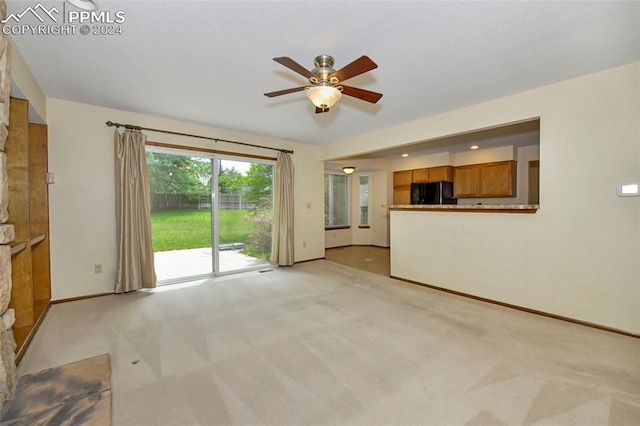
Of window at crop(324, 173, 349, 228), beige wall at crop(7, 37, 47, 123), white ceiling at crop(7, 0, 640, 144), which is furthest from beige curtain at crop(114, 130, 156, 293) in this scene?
window at crop(324, 173, 349, 228)

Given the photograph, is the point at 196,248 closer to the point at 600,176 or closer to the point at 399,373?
the point at 399,373

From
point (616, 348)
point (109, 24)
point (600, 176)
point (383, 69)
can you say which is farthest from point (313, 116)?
point (616, 348)

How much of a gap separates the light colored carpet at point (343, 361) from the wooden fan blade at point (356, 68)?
7.27 feet

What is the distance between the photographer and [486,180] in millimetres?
6062

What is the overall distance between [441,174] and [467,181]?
0.61m

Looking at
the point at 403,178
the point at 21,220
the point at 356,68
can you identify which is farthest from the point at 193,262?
the point at 403,178

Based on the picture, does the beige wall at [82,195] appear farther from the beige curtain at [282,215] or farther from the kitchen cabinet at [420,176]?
the kitchen cabinet at [420,176]

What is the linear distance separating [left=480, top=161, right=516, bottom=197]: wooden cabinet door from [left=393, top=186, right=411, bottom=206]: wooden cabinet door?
1.74m

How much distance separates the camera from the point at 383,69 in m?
2.58

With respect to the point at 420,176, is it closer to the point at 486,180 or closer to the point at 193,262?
the point at 486,180

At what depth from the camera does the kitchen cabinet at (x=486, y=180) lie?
5777 mm

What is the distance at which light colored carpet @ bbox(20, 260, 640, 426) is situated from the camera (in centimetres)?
161

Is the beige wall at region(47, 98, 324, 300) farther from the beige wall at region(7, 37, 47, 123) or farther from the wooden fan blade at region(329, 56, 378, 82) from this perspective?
the wooden fan blade at region(329, 56, 378, 82)

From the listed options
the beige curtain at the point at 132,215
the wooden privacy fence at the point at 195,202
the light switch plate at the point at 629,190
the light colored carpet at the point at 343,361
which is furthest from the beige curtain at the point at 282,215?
the light switch plate at the point at 629,190
